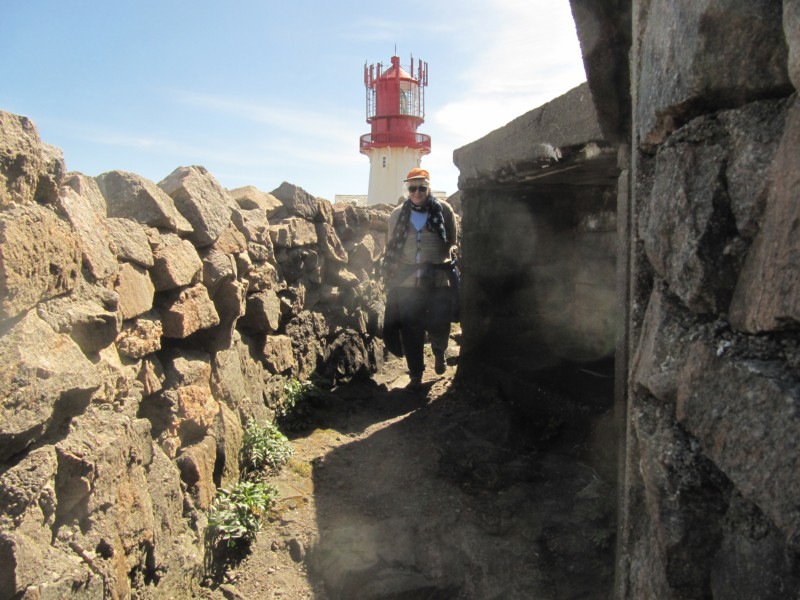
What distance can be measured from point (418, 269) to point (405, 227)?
0.36 meters

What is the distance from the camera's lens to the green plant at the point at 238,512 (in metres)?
3.01

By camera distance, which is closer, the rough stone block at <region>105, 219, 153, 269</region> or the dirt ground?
the rough stone block at <region>105, 219, 153, 269</region>

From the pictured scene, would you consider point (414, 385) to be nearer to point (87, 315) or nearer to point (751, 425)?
point (87, 315)

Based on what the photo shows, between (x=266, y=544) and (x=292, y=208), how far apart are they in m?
2.89

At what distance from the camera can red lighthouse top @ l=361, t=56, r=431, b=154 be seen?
25.4 meters

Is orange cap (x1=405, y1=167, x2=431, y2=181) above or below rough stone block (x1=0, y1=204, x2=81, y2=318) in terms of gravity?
above

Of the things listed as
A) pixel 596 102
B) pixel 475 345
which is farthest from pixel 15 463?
pixel 475 345

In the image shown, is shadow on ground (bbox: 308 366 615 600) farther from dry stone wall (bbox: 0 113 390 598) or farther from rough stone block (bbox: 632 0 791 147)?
rough stone block (bbox: 632 0 791 147)

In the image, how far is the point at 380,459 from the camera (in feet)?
13.8

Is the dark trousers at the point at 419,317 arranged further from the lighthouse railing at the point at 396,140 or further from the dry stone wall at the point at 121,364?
the lighthouse railing at the point at 396,140

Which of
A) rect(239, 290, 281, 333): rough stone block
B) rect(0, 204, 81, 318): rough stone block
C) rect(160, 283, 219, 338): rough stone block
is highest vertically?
rect(0, 204, 81, 318): rough stone block

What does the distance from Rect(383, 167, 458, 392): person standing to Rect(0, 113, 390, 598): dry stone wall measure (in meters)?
1.19

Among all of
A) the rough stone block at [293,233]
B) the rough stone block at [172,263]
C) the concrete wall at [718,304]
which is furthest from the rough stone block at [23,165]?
the rough stone block at [293,233]

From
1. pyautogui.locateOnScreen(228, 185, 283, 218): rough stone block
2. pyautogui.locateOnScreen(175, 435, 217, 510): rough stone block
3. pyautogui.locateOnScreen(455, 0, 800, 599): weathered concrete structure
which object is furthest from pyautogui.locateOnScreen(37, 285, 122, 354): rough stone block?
pyautogui.locateOnScreen(228, 185, 283, 218): rough stone block
